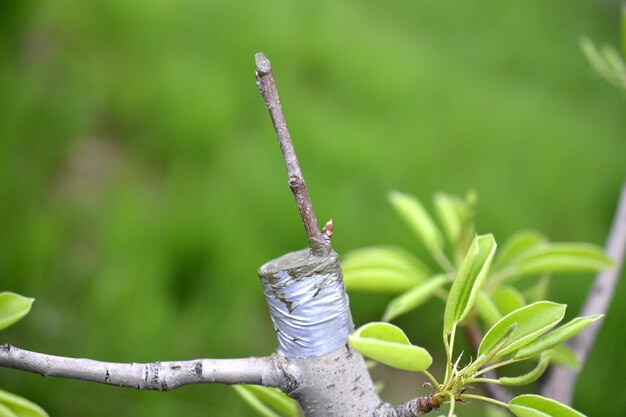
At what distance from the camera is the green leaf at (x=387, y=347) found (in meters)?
0.30

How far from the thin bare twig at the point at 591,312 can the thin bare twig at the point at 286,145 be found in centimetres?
36

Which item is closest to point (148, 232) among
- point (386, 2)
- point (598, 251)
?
point (598, 251)

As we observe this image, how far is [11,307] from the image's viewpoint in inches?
14.5

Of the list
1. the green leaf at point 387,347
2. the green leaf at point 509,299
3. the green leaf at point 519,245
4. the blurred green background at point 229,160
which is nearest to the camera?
the green leaf at point 387,347

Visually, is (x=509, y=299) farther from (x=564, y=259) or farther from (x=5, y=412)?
(x=5, y=412)

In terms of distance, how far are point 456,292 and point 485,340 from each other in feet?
0.10

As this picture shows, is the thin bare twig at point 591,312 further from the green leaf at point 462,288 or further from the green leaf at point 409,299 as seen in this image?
the green leaf at point 462,288

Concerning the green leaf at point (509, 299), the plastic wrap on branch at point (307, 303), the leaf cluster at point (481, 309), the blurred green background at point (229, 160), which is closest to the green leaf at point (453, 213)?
the leaf cluster at point (481, 309)

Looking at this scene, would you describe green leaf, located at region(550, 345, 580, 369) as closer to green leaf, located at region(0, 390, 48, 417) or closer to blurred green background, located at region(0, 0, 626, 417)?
green leaf, located at region(0, 390, 48, 417)

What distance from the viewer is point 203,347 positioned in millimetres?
1064

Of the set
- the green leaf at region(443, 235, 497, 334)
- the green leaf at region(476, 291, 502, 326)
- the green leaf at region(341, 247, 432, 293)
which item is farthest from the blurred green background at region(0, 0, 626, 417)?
the green leaf at region(443, 235, 497, 334)

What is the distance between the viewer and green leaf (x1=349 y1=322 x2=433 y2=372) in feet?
1.00

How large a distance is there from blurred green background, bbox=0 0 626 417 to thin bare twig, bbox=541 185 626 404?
538 millimetres

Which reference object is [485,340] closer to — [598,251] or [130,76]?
[598,251]
